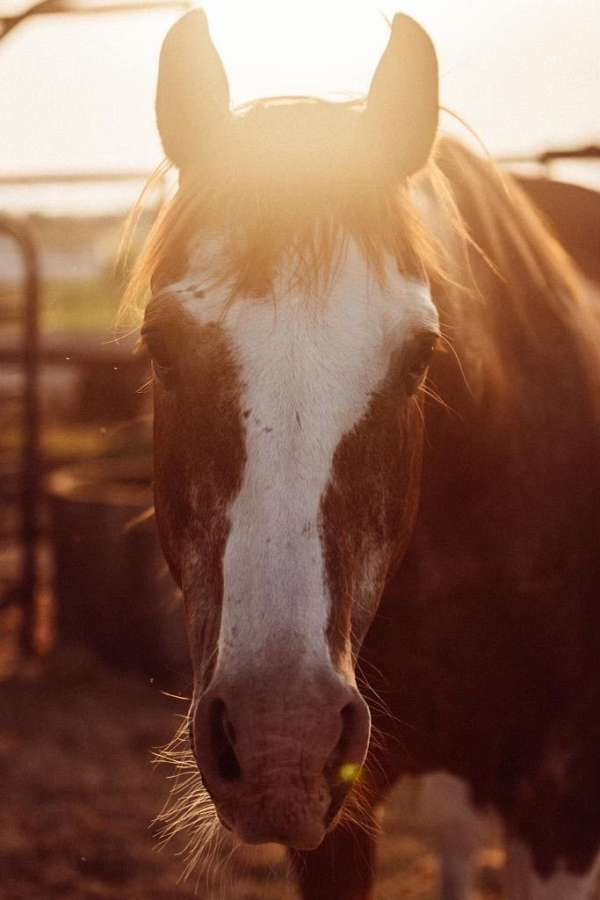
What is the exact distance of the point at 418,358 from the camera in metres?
1.65

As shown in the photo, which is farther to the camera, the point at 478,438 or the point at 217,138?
the point at 478,438

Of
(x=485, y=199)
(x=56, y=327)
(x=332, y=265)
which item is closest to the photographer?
(x=332, y=265)

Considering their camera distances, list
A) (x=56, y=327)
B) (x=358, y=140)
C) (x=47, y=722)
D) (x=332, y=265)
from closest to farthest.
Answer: (x=332, y=265) → (x=358, y=140) → (x=47, y=722) → (x=56, y=327)

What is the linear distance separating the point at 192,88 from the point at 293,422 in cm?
75

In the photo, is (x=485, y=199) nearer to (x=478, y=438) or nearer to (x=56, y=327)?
(x=478, y=438)

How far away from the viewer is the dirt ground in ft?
11.0

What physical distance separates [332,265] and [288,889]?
239 cm

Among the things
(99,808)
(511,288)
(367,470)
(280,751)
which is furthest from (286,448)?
(99,808)

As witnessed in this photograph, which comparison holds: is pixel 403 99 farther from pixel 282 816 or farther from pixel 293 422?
pixel 282 816

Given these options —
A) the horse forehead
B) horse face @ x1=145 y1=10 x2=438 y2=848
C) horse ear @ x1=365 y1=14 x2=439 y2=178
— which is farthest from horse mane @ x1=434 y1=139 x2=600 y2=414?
the horse forehead

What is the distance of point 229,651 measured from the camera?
4.60 ft

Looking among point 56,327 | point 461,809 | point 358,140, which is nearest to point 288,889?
point 461,809

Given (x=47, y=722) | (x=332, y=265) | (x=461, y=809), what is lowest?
(x=47, y=722)

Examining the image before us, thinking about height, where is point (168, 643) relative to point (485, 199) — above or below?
below
